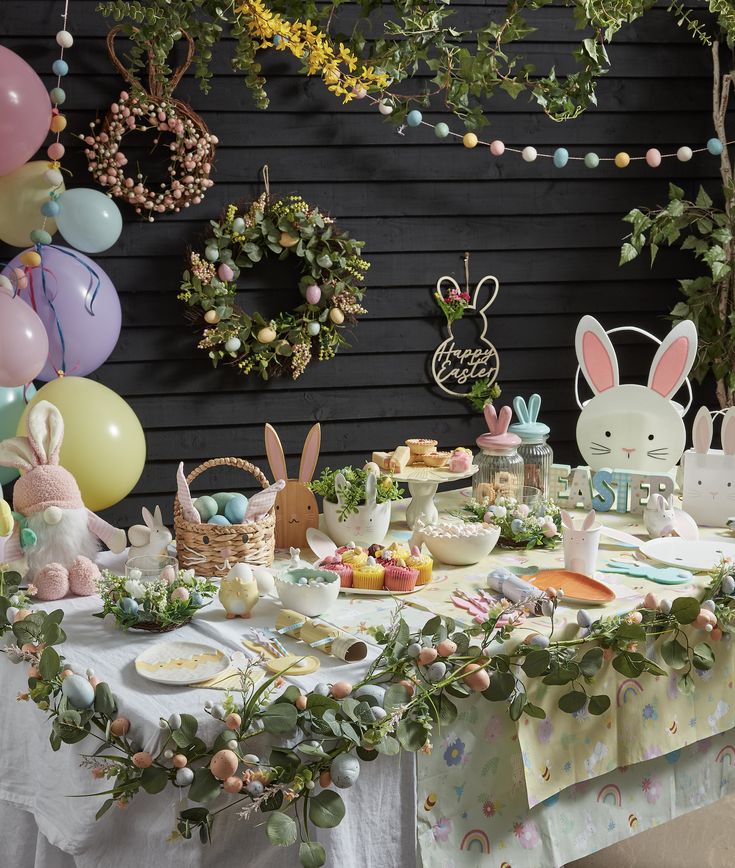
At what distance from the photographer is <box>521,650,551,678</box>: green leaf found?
5.19ft

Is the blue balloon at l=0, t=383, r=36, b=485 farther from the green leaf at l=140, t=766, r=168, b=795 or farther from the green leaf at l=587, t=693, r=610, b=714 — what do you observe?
the green leaf at l=587, t=693, r=610, b=714

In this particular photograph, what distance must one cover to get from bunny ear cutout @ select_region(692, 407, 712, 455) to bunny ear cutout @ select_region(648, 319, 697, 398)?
3.8 inches

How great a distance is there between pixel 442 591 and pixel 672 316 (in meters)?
2.79

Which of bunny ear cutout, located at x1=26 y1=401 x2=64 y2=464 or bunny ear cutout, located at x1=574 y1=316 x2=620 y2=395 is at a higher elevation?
bunny ear cutout, located at x1=574 y1=316 x2=620 y2=395

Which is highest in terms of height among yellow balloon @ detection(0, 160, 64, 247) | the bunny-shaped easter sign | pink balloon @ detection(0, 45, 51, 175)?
pink balloon @ detection(0, 45, 51, 175)

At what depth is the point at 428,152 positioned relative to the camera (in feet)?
13.1

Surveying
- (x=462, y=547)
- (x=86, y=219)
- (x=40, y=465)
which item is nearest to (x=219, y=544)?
(x=40, y=465)

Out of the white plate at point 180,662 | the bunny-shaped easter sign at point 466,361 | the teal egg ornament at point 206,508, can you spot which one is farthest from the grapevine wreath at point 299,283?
the white plate at point 180,662

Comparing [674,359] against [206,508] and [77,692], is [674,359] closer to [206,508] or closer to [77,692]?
[206,508]

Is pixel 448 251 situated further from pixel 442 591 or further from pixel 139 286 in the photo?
pixel 442 591

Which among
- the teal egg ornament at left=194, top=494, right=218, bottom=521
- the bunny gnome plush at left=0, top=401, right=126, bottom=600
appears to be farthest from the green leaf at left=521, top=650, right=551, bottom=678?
the bunny gnome plush at left=0, top=401, right=126, bottom=600

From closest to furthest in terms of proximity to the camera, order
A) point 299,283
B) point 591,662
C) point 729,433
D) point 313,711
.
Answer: point 313,711
point 591,662
point 729,433
point 299,283

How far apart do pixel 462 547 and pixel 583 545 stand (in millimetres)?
248

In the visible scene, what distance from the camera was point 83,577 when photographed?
1.81 meters
